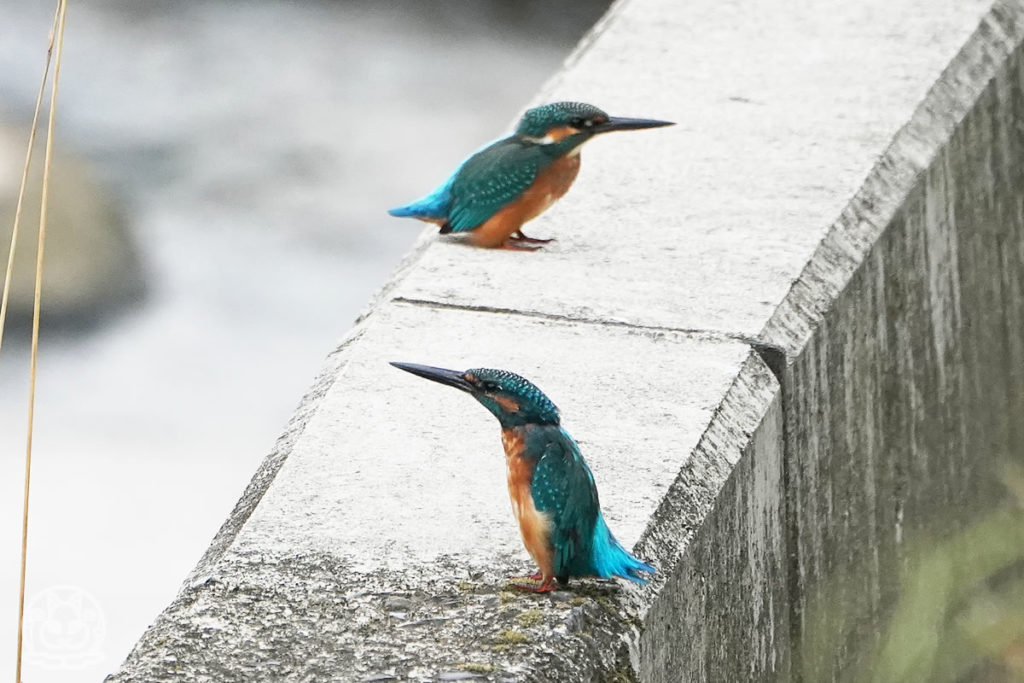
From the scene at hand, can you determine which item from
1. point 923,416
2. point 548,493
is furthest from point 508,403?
point 923,416

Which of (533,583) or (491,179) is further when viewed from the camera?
(491,179)

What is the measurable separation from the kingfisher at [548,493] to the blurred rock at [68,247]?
4891 millimetres

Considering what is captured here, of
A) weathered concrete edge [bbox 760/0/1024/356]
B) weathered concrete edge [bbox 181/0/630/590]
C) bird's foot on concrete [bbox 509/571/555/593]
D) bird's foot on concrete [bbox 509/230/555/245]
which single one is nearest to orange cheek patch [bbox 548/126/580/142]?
bird's foot on concrete [bbox 509/230/555/245]

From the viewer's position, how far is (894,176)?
261 cm

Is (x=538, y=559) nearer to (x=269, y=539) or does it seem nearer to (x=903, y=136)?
(x=269, y=539)

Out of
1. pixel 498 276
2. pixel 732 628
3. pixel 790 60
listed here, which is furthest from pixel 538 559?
pixel 790 60

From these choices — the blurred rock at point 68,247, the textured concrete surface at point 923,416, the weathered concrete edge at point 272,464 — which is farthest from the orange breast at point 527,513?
the blurred rock at point 68,247

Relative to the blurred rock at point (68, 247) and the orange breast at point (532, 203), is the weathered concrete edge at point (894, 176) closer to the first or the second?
the orange breast at point (532, 203)

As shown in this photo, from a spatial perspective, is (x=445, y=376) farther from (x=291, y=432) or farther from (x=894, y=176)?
(x=894, y=176)

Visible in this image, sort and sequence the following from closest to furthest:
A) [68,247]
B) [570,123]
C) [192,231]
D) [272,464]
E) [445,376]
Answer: [445,376] < [272,464] < [570,123] < [68,247] < [192,231]

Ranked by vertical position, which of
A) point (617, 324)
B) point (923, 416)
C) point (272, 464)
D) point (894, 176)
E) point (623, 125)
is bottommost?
point (923, 416)

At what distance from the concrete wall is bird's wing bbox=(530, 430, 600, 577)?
0.07 meters

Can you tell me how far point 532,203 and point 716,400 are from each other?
56 centimetres

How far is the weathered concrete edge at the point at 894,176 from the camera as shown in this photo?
7.16 ft
